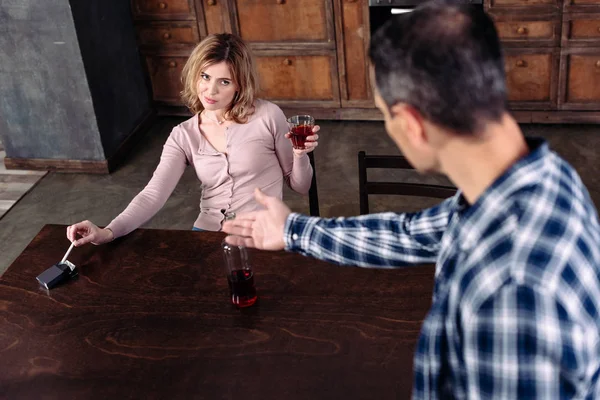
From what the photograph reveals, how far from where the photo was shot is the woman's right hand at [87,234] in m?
2.01

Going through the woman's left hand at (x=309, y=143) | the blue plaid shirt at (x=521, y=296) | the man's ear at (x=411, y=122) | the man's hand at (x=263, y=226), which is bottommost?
the woman's left hand at (x=309, y=143)

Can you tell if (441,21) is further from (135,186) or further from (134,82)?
(134,82)

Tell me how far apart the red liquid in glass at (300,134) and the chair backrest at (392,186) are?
0.17 m

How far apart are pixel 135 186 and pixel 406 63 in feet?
10.9

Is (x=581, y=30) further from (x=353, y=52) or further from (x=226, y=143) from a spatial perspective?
(x=226, y=143)

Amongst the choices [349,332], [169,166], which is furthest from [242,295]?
[169,166]

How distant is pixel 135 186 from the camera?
4.13 m

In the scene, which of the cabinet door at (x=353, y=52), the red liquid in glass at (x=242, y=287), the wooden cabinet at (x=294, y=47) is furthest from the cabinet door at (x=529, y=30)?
the red liquid in glass at (x=242, y=287)

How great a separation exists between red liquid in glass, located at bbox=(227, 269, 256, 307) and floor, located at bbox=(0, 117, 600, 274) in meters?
1.97

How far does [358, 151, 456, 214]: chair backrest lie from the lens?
2178mm

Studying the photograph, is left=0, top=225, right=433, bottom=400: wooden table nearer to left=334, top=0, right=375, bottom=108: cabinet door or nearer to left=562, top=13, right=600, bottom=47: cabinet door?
left=334, top=0, right=375, bottom=108: cabinet door

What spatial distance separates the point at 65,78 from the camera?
160 inches

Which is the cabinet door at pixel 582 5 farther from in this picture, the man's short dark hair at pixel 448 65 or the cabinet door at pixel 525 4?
the man's short dark hair at pixel 448 65

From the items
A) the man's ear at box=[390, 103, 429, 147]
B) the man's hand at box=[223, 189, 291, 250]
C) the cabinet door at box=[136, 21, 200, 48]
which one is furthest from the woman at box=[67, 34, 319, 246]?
the cabinet door at box=[136, 21, 200, 48]
